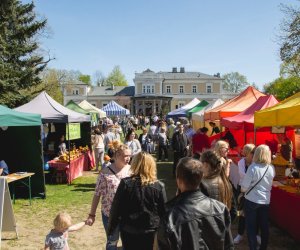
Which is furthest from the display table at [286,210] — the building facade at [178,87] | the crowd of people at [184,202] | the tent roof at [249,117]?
the building facade at [178,87]

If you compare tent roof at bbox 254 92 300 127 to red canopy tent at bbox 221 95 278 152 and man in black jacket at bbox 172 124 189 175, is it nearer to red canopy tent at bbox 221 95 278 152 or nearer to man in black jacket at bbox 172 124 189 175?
red canopy tent at bbox 221 95 278 152

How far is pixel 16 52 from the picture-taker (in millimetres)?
23297

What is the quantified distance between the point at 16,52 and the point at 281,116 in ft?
67.3

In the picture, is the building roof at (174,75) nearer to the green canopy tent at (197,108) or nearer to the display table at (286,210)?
the green canopy tent at (197,108)

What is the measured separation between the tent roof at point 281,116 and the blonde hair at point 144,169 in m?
3.42

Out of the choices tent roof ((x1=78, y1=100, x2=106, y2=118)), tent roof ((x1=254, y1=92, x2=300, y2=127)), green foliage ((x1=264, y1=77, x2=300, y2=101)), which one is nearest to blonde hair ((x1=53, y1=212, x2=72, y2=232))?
tent roof ((x1=254, y1=92, x2=300, y2=127))

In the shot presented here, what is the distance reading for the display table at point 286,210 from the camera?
5703mm

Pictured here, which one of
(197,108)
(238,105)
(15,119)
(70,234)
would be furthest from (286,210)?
(197,108)

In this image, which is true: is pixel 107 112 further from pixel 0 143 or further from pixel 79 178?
pixel 0 143

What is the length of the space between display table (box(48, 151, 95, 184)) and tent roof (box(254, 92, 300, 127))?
6235 millimetres

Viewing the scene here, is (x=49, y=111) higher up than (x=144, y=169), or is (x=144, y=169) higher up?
(x=49, y=111)

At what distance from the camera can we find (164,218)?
239 centimetres

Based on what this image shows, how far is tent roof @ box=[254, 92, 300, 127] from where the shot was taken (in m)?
6.07

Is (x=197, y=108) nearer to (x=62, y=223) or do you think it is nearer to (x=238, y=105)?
(x=238, y=105)
